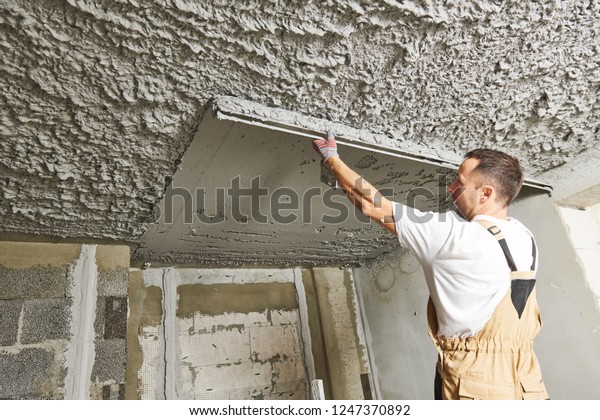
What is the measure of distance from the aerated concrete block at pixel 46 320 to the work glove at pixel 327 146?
1.23 m

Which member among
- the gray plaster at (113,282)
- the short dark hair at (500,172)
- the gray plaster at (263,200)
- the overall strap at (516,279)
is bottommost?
the overall strap at (516,279)

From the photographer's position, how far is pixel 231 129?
928mm

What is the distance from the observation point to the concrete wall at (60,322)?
1348 mm

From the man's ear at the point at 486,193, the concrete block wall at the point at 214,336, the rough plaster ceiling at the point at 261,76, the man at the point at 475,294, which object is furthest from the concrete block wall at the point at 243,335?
the man's ear at the point at 486,193

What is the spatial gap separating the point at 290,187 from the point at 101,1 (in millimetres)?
821

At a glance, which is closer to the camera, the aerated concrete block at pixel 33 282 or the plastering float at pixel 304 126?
the plastering float at pixel 304 126

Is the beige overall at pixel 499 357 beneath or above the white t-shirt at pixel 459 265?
beneath

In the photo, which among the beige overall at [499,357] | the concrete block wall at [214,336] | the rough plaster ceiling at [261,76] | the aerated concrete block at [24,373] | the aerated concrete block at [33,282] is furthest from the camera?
the concrete block wall at [214,336]

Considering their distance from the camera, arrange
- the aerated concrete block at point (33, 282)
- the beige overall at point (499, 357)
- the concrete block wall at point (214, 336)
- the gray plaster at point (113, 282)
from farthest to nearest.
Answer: the concrete block wall at point (214, 336) < the gray plaster at point (113, 282) < the aerated concrete block at point (33, 282) < the beige overall at point (499, 357)

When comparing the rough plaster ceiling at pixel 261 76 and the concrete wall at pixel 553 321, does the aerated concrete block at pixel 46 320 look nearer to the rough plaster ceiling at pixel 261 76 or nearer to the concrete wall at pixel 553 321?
the rough plaster ceiling at pixel 261 76

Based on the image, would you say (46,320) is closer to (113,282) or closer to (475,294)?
(113,282)

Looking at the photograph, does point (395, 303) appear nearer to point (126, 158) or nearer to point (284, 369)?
point (284, 369)

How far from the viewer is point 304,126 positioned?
37.2 inches
